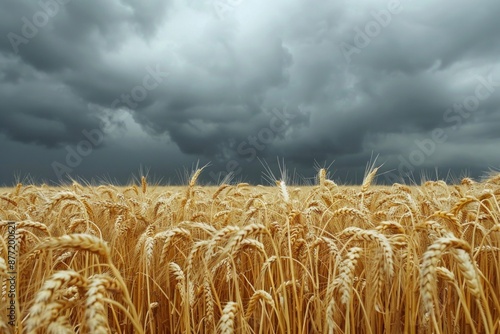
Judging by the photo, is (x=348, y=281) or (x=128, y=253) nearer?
(x=348, y=281)

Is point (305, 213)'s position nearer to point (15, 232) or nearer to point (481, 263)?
point (481, 263)

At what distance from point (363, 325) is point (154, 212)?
2.33 m

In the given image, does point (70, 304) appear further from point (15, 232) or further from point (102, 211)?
point (102, 211)

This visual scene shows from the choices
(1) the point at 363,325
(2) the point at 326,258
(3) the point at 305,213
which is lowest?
(1) the point at 363,325

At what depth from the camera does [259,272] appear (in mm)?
2703

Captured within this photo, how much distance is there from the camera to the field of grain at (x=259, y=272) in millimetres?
1266

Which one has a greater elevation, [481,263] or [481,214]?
[481,214]

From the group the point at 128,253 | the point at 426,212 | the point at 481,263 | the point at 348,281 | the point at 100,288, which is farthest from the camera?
the point at 426,212

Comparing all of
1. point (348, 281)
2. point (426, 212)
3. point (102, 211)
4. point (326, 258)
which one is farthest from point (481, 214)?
point (102, 211)

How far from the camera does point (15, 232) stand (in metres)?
2.07

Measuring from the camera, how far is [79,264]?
2949 mm

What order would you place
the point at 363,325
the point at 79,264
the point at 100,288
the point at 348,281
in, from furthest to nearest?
1. the point at 79,264
2. the point at 363,325
3. the point at 348,281
4. the point at 100,288

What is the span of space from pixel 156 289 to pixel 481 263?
234cm

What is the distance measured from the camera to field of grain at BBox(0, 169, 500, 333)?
49.8 inches
